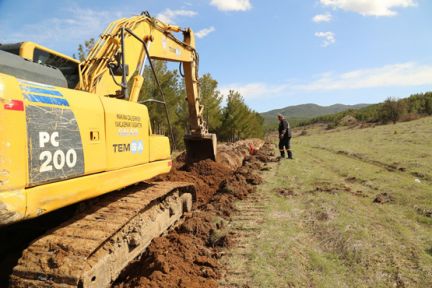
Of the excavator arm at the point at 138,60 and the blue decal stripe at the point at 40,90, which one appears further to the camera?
the excavator arm at the point at 138,60

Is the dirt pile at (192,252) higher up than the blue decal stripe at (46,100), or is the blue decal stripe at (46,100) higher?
the blue decal stripe at (46,100)

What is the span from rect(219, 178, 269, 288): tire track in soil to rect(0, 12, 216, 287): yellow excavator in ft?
3.79

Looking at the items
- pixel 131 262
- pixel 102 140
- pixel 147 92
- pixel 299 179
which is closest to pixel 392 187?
pixel 299 179

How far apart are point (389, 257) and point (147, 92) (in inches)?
724

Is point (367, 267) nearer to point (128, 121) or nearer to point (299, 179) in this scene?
point (128, 121)

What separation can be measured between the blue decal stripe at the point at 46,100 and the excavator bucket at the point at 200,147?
766cm

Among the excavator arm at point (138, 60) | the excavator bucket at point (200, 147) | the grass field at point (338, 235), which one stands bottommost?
the grass field at point (338, 235)

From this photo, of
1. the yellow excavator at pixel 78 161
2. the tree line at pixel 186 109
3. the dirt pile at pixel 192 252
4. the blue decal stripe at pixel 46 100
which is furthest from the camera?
the tree line at pixel 186 109

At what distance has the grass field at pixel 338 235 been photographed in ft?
13.9

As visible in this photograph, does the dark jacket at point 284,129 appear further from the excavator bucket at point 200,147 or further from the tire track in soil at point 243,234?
the tire track in soil at point 243,234

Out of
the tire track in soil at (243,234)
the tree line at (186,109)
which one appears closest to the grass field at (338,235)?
the tire track in soil at (243,234)

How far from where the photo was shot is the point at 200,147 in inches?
451

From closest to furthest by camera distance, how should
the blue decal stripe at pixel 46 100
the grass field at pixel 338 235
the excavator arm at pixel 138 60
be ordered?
1. the blue decal stripe at pixel 46 100
2. the grass field at pixel 338 235
3. the excavator arm at pixel 138 60

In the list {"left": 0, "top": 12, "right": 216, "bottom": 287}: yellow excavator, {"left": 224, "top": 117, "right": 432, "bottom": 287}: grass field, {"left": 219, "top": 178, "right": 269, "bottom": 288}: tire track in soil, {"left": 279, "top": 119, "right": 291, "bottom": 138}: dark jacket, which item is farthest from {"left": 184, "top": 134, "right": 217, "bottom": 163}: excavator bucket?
{"left": 0, "top": 12, "right": 216, "bottom": 287}: yellow excavator
